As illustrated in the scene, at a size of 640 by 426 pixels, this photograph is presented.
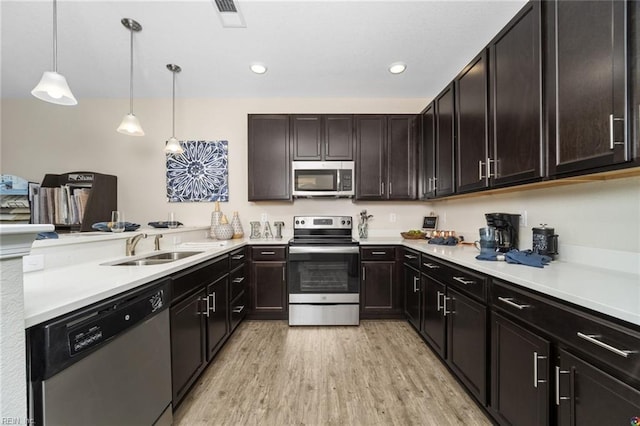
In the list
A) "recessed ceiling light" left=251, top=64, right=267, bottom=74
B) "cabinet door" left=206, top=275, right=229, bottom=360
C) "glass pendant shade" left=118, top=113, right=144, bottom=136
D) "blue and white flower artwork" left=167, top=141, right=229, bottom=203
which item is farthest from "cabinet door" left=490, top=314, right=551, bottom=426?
"blue and white flower artwork" left=167, top=141, right=229, bottom=203

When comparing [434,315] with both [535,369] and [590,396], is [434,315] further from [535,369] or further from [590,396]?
[590,396]

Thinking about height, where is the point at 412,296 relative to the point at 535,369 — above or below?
below

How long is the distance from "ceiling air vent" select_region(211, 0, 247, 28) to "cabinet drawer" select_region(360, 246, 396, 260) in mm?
2442

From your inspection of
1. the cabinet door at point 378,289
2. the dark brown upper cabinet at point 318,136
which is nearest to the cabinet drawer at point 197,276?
the cabinet door at point 378,289

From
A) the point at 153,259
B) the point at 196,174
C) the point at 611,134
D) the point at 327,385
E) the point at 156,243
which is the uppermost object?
the point at 196,174

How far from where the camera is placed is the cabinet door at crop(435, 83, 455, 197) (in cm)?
240

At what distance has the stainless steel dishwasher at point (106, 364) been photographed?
79 centimetres

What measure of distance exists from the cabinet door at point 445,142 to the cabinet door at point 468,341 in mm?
1115

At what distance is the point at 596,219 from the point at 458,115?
1.27 m

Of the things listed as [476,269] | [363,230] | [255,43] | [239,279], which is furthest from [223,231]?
[476,269]

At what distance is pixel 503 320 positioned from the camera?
1.34 m

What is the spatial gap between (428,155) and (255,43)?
2.16 metres

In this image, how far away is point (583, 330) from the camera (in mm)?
924

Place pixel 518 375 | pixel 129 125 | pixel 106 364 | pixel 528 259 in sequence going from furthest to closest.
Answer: pixel 129 125 → pixel 528 259 → pixel 518 375 → pixel 106 364
